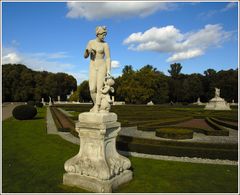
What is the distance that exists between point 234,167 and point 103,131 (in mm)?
5670

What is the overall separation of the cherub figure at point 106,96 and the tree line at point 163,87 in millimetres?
59498

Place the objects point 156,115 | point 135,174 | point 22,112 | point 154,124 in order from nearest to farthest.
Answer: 1. point 135,174
2. point 154,124
3. point 22,112
4. point 156,115

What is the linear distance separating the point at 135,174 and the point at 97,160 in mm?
1939

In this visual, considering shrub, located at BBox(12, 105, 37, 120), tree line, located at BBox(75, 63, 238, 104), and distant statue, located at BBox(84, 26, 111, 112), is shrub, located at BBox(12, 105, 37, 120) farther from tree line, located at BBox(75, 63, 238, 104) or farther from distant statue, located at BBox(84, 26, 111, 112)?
tree line, located at BBox(75, 63, 238, 104)

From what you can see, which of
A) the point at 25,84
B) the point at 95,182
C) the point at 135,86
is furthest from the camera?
the point at 25,84

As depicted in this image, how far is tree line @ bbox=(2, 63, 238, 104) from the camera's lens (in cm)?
6862

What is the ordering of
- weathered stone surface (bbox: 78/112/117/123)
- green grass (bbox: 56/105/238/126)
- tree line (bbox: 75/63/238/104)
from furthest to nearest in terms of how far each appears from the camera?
tree line (bbox: 75/63/238/104) → green grass (bbox: 56/105/238/126) → weathered stone surface (bbox: 78/112/117/123)

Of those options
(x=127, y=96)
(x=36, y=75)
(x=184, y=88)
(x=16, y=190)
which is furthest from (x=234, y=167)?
(x=36, y=75)

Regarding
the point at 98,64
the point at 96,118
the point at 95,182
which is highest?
the point at 98,64

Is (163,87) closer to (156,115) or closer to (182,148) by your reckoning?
(156,115)

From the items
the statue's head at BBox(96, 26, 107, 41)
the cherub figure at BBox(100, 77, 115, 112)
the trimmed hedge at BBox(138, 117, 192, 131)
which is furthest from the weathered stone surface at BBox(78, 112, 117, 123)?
the trimmed hedge at BBox(138, 117, 192, 131)

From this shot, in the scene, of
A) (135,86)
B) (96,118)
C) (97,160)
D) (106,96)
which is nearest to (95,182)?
(97,160)

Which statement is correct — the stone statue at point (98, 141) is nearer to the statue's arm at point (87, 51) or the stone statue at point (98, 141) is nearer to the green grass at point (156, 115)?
the statue's arm at point (87, 51)

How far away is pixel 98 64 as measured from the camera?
8094 mm
